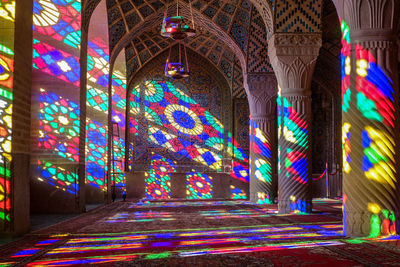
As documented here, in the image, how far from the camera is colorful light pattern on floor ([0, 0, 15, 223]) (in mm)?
5898

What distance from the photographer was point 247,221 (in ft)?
26.3

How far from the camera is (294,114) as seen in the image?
9.66 metres

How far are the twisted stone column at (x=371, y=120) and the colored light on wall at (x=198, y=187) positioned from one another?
39.4 feet

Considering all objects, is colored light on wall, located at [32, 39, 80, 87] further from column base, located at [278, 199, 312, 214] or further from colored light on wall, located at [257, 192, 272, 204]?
colored light on wall, located at [257, 192, 272, 204]

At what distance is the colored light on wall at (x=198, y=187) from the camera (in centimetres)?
1759

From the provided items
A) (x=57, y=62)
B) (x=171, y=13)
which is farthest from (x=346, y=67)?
(x=171, y=13)

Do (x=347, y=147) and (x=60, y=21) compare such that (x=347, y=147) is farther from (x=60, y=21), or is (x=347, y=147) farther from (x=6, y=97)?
(x=60, y=21)

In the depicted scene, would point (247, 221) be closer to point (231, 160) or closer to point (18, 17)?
point (18, 17)

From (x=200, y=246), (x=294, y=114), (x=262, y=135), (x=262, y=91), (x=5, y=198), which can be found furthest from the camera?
(x=262, y=91)

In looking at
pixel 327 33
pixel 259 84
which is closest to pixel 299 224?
pixel 259 84

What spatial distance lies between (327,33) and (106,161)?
796 cm

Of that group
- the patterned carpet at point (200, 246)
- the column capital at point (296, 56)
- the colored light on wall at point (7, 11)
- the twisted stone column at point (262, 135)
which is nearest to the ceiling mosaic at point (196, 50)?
the twisted stone column at point (262, 135)

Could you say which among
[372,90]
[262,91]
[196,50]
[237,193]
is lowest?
[237,193]

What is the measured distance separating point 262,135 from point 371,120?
7991 millimetres
